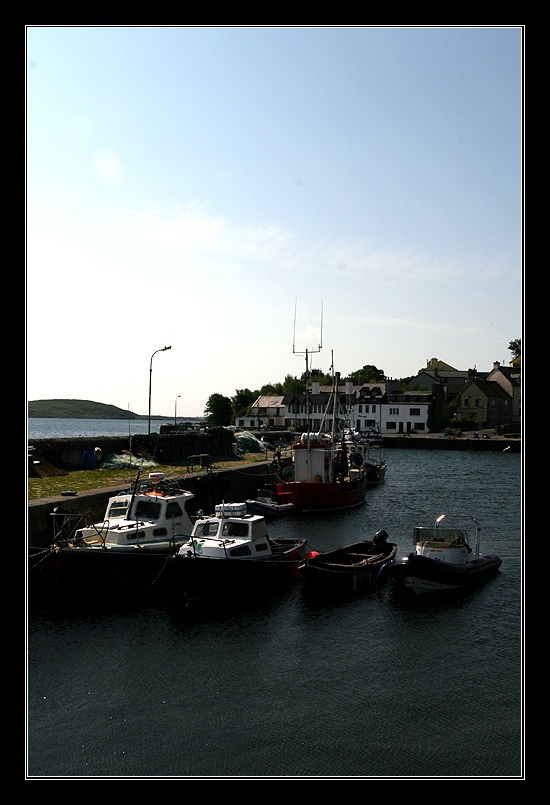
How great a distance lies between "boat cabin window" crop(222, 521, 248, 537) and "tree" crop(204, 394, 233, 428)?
110 meters

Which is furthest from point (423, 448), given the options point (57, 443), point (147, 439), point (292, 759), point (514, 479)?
point (292, 759)

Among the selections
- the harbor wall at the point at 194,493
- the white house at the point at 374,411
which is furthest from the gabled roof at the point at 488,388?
the harbor wall at the point at 194,493

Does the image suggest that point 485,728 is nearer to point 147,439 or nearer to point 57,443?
point 57,443

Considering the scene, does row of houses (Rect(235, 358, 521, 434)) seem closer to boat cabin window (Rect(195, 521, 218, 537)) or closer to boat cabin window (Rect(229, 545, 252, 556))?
boat cabin window (Rect(195, 521, 218, 537))

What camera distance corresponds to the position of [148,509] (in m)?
27.0

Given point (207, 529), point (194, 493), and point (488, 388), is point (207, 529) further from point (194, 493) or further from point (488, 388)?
point (488, 388)

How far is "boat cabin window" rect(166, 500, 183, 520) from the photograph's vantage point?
1055 inches

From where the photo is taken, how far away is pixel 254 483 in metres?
52.2

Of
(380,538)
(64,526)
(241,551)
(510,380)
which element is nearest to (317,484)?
→ (380,538)

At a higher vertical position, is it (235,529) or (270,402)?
(270,402)

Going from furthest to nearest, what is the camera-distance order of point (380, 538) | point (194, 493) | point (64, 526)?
point (194, 493)
point (380, 538)
point (64, 526)

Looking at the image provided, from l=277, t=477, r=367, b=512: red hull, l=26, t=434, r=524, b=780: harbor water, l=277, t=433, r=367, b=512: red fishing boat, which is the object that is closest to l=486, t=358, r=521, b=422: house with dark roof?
l=277, t=433, r=367, b=512: red fishing boat

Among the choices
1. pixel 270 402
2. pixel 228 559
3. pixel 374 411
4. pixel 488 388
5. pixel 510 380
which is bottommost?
pixel 228 559

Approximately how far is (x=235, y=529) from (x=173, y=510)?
136 inches
